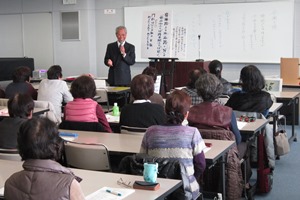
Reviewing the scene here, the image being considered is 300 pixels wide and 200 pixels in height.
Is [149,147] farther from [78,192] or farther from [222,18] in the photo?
[222,18]

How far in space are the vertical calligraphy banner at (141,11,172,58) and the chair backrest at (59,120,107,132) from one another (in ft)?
12.8

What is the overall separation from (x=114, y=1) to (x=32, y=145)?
9509mm

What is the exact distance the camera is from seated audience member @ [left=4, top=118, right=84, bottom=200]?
7.01ft

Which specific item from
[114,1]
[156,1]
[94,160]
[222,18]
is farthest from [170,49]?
[94,160]

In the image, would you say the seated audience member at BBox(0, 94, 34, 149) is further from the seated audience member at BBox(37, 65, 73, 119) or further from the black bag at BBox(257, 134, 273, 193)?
the seated audience member at BBox(37, 65, 73, 119)

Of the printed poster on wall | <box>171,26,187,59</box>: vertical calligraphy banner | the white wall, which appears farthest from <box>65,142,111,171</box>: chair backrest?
the white wall

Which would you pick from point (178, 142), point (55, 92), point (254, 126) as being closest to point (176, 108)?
point (178, 142)

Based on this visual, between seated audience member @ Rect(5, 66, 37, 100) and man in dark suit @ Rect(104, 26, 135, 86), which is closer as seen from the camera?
seated audience member @ Rect(5, 66, 37, 100)

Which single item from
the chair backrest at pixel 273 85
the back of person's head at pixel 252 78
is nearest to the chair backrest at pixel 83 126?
the back of person's head at pixel 252 78

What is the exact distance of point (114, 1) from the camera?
11.3 meters

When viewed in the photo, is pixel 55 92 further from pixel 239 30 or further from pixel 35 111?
pixel 239 30

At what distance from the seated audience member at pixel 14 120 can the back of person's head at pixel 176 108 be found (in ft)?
3.89

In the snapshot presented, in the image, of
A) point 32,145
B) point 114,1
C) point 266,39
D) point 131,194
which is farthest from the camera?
point 114,1

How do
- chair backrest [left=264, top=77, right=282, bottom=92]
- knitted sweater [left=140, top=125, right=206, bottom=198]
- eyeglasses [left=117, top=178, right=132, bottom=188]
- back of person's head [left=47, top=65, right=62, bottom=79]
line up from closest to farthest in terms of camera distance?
eyeglasses [left=117, top=178, right=132, bottom=188] < knitted sweater [left=140, top=125, right=206, bottom=198] < back of person's head [left=47, top=65, right=62, bottom=79] < chair backrest [left=264, top=77, right=282, bottom=92]
